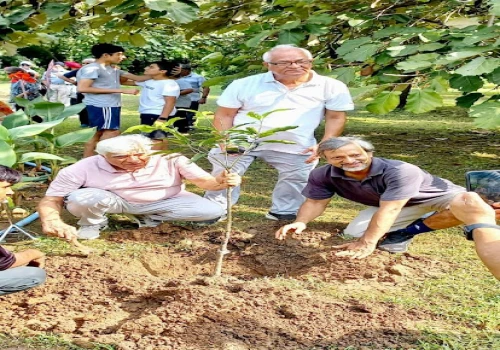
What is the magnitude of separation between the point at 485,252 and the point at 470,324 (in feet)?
3.98

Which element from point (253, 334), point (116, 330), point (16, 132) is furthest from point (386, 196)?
point (16, 132)

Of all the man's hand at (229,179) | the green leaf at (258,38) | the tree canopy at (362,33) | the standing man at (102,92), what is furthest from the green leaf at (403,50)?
the standing man at (102,92)

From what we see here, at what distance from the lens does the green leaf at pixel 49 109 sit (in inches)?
230

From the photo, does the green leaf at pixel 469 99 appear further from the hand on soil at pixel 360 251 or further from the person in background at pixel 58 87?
the person in background at pixel 58 87

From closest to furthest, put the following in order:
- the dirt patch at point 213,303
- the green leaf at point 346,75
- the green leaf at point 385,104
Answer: the dirt patch at point 213,303
the green leaf at point 385,104
the green leaf at point 346,75

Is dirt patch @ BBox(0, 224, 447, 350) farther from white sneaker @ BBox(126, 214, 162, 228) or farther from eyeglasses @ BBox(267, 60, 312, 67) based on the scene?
eyeglasses @ BBox(267, 60, 312, 67)

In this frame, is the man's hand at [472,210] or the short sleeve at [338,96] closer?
the man's hand at [472,210]

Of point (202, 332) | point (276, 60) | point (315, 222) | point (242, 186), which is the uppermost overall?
point (276, 60)

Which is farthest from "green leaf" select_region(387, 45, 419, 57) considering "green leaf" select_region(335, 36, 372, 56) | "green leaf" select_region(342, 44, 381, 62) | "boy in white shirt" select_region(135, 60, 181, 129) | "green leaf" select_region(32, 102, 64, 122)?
"boy in white shirt" select_region(135, 60, 181, 129)

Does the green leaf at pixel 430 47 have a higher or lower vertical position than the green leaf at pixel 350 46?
higher

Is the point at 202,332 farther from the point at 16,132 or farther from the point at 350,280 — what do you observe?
the point at 16,132

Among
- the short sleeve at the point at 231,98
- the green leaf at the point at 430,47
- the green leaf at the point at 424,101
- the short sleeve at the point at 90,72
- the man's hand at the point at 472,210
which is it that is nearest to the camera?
the man's hand at the point at 472,210

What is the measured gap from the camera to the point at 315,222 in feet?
17.5

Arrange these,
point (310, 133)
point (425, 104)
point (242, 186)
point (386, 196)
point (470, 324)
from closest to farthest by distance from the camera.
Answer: point (470, 324)
point (425, 104)
point (386, 196)
point (310, 133)
point (242, 186)
